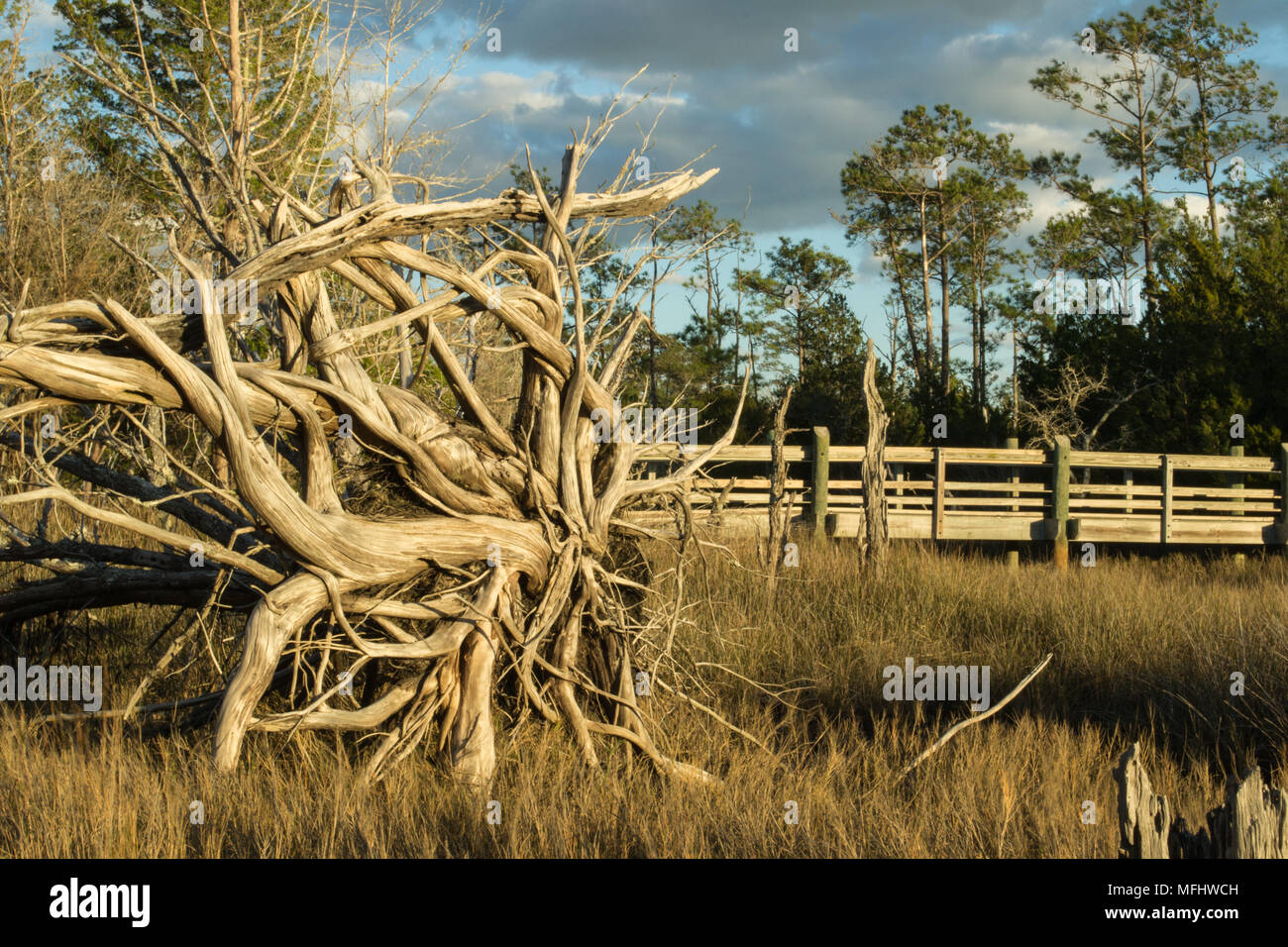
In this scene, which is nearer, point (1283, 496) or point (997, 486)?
point (997, 486)

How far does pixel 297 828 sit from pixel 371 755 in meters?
0.62

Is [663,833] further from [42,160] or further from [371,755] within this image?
[42,160]

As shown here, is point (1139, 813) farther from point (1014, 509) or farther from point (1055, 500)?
point (1014, 509)

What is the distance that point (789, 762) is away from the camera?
16.6 ft

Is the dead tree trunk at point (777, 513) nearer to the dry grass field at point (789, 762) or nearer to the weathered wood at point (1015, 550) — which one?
the dry grass field at point (789, 762)

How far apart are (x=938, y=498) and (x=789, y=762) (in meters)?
9.40

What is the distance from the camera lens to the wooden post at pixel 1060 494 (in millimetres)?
14469

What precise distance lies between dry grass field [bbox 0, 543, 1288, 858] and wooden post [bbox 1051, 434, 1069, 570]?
21.3 ft

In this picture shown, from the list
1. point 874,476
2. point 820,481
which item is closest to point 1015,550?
point 820,481

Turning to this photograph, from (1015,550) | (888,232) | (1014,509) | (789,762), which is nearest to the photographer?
(789,762)

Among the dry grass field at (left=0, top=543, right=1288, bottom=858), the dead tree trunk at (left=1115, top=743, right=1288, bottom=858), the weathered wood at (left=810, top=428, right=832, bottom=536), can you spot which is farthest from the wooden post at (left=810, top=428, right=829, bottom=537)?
the dead tree trunk at (left=1115, top=743, right=1288, bottom=858)

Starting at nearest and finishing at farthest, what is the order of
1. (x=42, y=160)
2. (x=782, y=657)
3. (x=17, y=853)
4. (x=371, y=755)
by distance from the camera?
1. (x=17, y=853)
2. (x=371, y=755)
3. (x=782, y=657)
4. (x=42, y=160)

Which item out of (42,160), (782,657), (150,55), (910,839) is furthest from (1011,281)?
(910,839)

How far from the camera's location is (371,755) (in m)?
4.39
